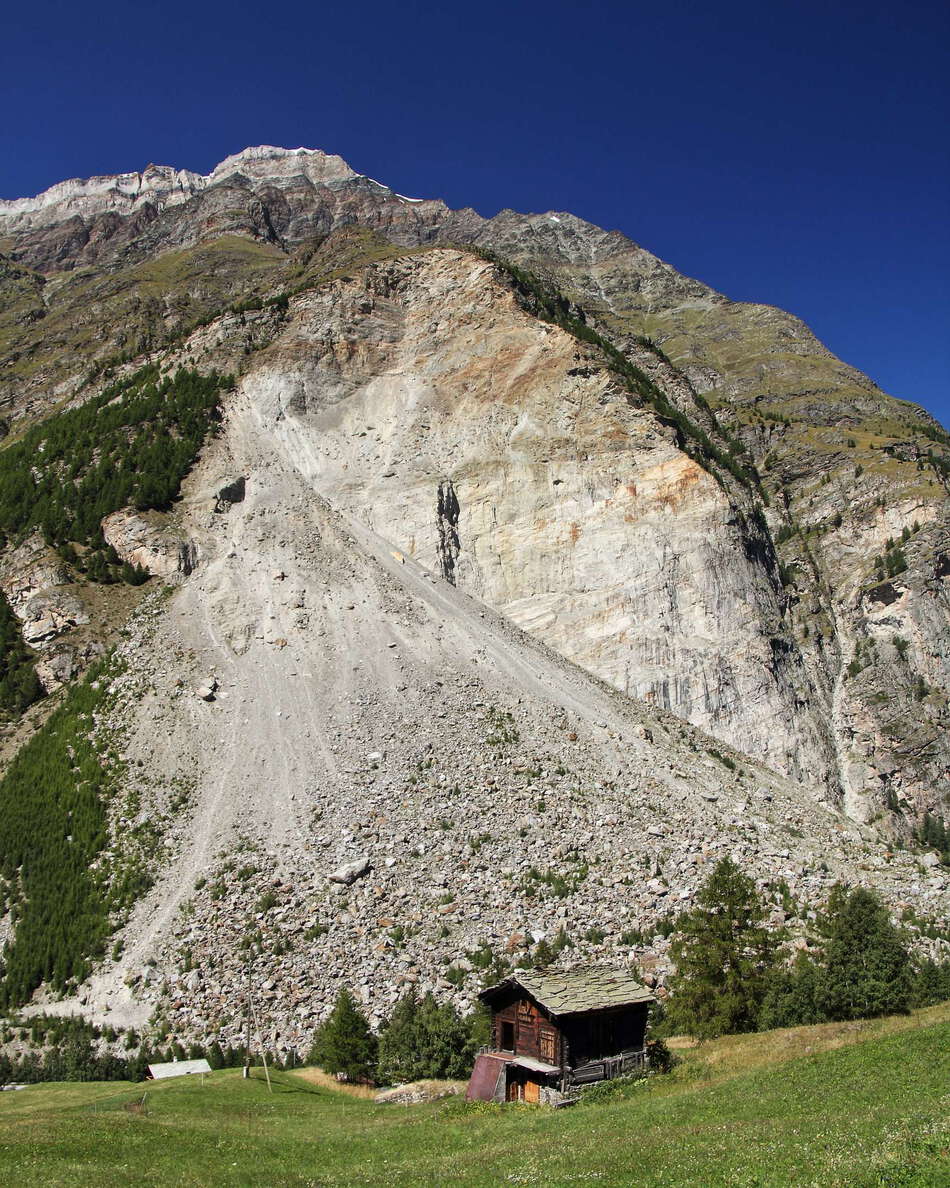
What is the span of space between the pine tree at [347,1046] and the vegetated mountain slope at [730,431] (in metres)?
35.7

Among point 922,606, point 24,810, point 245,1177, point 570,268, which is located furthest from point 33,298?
point 245,1177

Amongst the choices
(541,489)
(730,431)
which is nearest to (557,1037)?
(541,489)

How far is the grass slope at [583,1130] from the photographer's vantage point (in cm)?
1434

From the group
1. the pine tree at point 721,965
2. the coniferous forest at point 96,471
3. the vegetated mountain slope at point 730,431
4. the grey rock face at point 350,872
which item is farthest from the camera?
the coniferous forest at point 96,471

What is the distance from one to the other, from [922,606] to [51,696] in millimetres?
68090

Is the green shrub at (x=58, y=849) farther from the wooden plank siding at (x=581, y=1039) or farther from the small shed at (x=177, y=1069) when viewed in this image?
the wooden plank siding at (x=581, y=1039)

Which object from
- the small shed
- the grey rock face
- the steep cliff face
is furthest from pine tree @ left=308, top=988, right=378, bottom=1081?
the steep cliff face

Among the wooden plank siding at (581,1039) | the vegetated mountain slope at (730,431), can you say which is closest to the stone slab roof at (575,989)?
the wooden plank siding at (581,1039)

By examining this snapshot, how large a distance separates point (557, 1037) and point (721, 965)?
22.8 ft

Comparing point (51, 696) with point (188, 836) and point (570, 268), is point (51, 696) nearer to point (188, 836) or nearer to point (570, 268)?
point (188, 836)

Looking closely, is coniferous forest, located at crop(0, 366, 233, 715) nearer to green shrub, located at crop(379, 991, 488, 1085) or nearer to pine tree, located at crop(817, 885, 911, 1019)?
green shrub, located at crop(379, 991, 488, 1085)

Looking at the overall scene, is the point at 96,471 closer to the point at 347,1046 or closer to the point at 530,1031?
the point at 347,1046

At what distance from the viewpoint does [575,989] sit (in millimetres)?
28188

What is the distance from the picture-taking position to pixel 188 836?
43.5m
